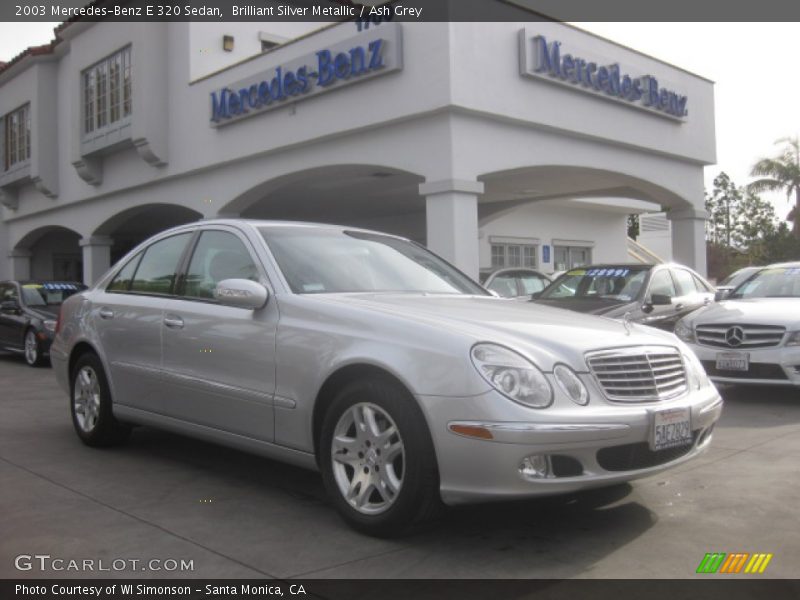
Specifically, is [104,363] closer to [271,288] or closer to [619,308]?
[271,288]

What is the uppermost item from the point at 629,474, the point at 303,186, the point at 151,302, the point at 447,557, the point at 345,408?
the point at 303,186

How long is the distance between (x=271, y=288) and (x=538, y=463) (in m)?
1.86

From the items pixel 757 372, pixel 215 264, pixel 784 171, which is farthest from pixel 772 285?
pixel 784 171

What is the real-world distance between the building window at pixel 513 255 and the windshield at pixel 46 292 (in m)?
12.4

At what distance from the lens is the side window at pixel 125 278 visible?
603 centimetres

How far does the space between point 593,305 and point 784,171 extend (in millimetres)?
32579

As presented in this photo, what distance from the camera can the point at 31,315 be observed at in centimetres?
1272

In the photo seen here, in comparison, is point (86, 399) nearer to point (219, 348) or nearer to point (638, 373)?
point (219, 348)

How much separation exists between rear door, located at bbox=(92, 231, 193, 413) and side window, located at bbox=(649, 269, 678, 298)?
6.21 m

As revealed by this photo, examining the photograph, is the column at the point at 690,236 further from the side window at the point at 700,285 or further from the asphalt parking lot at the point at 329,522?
the asphalt parking lot at the point at 329,522

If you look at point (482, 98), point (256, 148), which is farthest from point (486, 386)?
point (256, 148)

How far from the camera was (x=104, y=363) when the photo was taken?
5871 millimetres

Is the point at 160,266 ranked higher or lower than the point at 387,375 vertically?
higher

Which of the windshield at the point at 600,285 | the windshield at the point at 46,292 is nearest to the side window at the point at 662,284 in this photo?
the windshield at the point at 600,285
